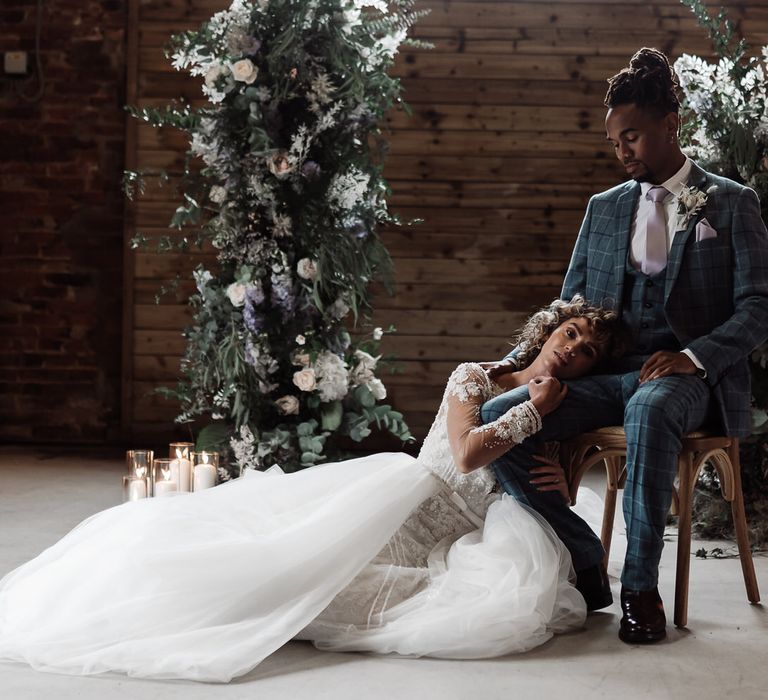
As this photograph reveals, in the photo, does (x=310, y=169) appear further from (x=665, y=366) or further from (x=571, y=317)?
(x=665, y=366)

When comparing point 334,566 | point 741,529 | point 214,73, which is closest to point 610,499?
point 741,529

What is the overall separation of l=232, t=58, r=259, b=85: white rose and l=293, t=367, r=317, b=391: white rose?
1.12 metres

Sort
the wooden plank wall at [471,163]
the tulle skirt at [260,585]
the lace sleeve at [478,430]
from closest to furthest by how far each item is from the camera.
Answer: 1. the tulle skirt at [260,585]
2. the lace sleeve at [478,430]
3. the wooden plank wall at [471,163]

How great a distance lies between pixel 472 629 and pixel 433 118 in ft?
13.2

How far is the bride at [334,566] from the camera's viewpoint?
7.22 ft

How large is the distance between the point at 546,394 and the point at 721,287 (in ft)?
2.01

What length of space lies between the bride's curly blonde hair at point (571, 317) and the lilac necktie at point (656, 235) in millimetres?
176

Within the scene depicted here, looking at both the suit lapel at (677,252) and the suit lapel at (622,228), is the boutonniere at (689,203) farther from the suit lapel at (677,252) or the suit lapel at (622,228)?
the suit lapel at (622,228)

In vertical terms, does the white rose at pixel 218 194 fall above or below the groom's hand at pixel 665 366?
above

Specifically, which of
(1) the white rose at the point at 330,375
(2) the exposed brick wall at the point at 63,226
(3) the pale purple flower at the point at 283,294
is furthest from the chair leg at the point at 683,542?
(2) the exposed brick wall at the point at 63,226

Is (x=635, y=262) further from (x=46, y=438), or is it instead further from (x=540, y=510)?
(x=46, y=438)

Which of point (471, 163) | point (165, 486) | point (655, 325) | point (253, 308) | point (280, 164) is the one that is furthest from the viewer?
point (471, 163)

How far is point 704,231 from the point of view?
2.75m

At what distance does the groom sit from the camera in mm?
2480
